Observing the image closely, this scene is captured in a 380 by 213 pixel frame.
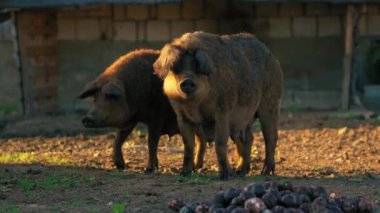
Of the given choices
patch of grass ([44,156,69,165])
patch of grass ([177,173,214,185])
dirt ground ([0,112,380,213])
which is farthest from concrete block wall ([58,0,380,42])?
patch of grass ([177,173,214,185])

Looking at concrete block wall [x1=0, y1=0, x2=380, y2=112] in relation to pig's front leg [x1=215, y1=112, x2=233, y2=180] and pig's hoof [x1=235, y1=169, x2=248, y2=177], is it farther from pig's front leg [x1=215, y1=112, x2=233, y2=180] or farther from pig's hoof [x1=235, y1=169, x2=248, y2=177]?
pig's front leg [x1=215, y1=112, x2=233, y2=180]

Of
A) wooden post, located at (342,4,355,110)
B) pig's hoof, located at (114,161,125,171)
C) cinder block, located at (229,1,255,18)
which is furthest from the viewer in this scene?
cinder block, located at (229,1,255,18)

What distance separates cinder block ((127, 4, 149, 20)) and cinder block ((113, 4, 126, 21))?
0.11m

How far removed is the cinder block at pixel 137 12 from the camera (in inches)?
685

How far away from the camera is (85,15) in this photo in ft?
57.6

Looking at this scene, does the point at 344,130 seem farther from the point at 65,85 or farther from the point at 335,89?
the point at 65,85

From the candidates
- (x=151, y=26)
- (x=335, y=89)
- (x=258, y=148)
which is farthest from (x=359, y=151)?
(x=151, y=26)

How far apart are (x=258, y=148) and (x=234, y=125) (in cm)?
318

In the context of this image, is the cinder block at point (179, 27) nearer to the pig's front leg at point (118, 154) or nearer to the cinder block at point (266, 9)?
the cinder block at point (266, 9)

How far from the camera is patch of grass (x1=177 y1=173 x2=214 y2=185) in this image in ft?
29.7

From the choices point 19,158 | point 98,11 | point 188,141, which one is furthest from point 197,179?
point 98,11

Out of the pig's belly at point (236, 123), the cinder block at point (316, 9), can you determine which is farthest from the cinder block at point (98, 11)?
the pig's belly at point (236, 123)

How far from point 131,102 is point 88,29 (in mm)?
7222

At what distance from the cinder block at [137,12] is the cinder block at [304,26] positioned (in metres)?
2.87
